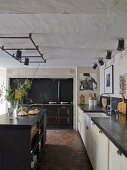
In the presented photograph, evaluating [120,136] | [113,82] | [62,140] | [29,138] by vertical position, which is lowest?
[62,140]

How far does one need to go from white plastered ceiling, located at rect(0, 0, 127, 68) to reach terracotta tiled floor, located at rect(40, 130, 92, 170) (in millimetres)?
2312

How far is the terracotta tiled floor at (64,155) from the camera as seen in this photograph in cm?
→ 288

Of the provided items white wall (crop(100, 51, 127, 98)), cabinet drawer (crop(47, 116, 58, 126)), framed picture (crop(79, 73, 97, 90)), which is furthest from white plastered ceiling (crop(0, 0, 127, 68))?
cabinet drawer (crop(47, 116, 58, 126))

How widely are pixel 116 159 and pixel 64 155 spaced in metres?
2.14

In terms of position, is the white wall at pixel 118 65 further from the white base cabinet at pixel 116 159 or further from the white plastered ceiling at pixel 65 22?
the white base cabinet at pixel 116 159

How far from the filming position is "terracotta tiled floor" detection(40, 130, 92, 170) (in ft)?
9.44

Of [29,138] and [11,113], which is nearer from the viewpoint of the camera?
[29,138]

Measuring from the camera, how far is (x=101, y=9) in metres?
1.36

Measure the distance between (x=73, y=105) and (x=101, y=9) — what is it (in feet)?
15.7

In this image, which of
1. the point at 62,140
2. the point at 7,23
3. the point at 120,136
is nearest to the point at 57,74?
the point at 62,140

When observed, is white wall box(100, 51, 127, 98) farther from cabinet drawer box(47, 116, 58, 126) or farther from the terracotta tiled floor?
cabinet drawer box(47, 116, 58, 126)

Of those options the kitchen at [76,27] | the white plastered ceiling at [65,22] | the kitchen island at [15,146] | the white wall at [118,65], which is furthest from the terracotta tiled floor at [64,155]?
the white plastered ceiling at [65,22]

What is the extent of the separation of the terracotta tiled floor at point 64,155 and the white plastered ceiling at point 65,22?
2.31 m

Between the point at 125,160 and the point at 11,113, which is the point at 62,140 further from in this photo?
the point at 125,160
